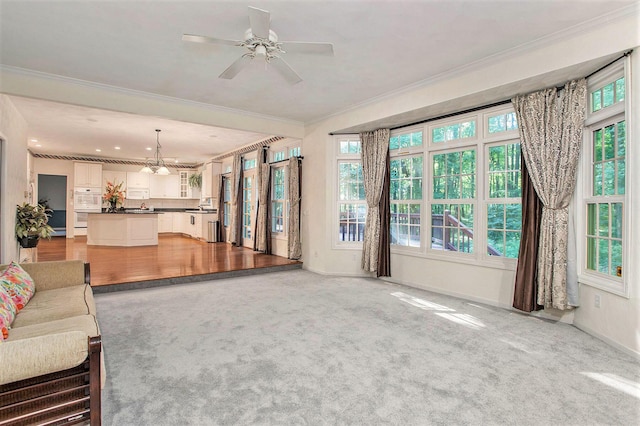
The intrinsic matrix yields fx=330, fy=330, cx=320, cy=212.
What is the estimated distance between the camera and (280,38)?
331 centimetres

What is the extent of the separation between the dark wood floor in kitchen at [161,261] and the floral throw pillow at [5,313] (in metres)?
2.46

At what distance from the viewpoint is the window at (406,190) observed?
5289mm

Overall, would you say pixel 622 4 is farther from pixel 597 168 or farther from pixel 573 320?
pixel 573 320

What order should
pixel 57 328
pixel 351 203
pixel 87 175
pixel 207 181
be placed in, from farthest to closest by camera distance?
pixel 207 181, pixel 87 175, pixel 351 203, pixel 57 328

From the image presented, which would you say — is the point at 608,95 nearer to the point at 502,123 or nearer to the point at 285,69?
the point at 502,123

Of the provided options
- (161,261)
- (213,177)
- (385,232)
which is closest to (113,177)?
(213,177)

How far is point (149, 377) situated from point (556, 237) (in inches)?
161

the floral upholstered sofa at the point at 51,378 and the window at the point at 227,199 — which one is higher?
the window at the point at 227,199

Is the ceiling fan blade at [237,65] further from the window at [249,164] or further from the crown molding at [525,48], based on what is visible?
the window at [249,164]

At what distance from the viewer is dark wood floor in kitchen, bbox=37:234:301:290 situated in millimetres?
5293

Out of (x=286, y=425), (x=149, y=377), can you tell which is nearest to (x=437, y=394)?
(x=286, y=425)

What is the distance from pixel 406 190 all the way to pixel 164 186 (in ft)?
32.2

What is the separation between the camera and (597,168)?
3428 mm

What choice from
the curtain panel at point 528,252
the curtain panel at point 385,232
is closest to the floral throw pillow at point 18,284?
the curtain panel at point 385,232
